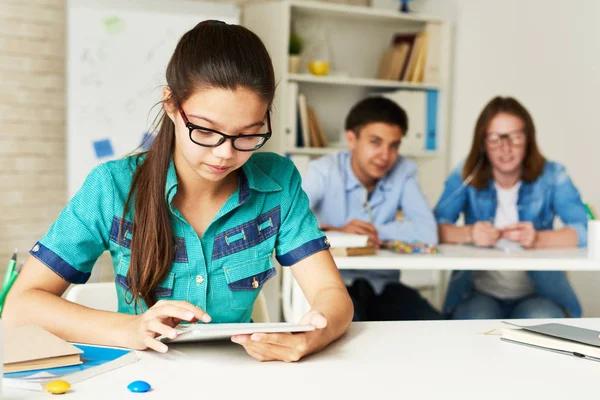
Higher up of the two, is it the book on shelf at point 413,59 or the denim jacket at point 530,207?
the book on shelf at point 413,59

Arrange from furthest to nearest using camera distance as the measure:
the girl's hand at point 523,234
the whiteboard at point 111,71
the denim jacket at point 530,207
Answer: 1. the whiteboard at point 111,71
2. the denim jacket at point 530,207
3. the girl's hand at point 523,234

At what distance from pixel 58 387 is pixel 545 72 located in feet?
11.4

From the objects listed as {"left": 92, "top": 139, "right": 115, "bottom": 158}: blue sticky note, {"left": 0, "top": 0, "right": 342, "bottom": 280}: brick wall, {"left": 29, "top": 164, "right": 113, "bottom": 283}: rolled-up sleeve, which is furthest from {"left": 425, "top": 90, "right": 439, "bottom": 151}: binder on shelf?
{"left": 29, "top": 164, "right": 113, "bottom": 283}: rolled-up sleeve

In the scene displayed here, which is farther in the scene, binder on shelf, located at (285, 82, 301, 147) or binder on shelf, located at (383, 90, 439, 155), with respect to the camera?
binder on shelf, located at (383, 90, 439, 155)

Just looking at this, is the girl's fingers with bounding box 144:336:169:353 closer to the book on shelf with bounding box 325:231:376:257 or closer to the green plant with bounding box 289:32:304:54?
the book on shelf with bounding box 325:231:376:257

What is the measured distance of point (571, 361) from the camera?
117 cm

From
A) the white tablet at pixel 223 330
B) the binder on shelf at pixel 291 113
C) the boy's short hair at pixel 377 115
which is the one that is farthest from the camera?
the binder on shelf at pixel 291 113

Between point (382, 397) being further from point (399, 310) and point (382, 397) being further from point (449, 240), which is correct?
point (449, 240)

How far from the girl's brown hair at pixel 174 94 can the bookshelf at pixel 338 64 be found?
9.46 ft

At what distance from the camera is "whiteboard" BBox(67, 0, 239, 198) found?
3.73 meters

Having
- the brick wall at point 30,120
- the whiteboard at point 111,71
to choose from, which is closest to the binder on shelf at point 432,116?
the whiteboard at point 111,71

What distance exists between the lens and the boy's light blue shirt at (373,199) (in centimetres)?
295

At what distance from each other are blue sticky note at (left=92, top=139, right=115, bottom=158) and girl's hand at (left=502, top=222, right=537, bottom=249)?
2130mm

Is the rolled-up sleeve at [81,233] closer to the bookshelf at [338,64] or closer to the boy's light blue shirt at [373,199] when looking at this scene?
the boy's light blue shirt at [373,199]
